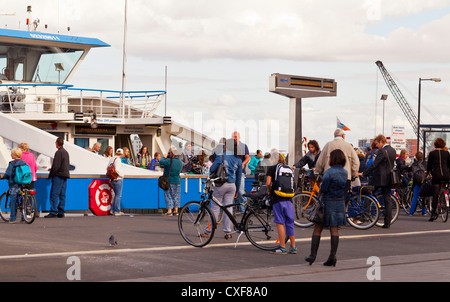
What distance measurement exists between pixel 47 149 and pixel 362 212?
9.48m

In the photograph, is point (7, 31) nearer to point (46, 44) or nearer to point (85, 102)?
point (46, 44)

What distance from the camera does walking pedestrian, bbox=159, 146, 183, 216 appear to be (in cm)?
1922

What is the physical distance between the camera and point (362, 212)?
52.5 ft

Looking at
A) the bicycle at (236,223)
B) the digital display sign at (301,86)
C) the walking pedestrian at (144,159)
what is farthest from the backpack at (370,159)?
the walking pedestrian at (144,159)

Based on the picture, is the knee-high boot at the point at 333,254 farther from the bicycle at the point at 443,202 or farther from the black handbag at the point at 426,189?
the black handbag at the point at 426,189

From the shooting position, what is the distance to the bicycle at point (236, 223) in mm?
12414

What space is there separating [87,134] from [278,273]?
1770 cm

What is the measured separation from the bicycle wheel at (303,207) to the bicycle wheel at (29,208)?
209 inches

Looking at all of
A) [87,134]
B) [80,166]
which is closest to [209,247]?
[80,166]

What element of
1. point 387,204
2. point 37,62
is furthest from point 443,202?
point 37,62

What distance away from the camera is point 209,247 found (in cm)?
1270

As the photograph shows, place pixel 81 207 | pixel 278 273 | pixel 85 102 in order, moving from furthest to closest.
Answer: pixel 85 102 < pixel 81 207 < pixel 278 273

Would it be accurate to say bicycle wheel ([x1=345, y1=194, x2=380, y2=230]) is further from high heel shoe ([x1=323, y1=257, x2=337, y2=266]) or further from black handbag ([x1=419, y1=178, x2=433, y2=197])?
high heel shoe ([x1=323, y1=257, x2=337, y2=266])

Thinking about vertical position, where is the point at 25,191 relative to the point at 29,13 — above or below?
below
